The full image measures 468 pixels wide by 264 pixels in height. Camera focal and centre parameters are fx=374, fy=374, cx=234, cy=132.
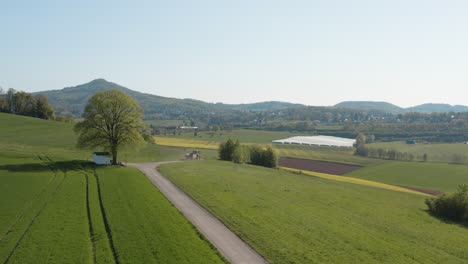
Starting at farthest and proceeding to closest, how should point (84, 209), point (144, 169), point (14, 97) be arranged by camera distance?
1. point (14, 97)
2. point (144, 169)
3. point (84, 209)

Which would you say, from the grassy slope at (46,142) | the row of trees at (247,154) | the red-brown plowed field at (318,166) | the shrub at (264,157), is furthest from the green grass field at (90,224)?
the red-brown plowed field at (318,166)

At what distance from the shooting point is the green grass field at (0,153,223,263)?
25.0m

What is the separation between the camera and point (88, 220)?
32.4m

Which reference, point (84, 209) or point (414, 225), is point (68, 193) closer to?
point (84, 209)

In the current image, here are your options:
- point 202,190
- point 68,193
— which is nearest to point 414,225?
point 202,190

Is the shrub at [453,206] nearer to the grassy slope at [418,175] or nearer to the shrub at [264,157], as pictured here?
the grassy slope at [418,175]

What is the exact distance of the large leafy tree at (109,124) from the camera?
67500mm

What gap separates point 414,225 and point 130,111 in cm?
5097

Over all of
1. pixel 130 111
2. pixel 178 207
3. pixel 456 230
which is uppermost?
pixel 130 111

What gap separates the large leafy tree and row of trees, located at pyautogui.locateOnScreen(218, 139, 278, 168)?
103 ft

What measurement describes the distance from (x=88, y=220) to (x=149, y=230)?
6.31m

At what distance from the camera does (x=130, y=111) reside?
230ft

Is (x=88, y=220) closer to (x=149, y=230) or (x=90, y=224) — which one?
(x=90, y=224)

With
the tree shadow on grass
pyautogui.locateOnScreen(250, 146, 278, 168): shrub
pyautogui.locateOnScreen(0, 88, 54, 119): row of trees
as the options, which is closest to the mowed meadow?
the tree shadow on grass
